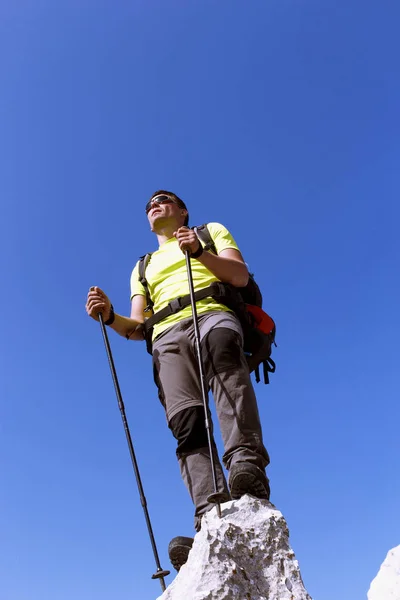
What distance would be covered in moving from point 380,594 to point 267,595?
190cm

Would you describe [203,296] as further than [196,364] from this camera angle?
Yes

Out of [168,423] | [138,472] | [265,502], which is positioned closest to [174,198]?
[168,423]

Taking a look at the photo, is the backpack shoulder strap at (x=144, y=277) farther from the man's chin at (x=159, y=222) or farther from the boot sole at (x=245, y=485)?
the boot sole at (x=245, y=485)

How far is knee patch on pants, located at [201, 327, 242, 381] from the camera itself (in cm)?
407

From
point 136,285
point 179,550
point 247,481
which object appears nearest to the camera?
point 247,481

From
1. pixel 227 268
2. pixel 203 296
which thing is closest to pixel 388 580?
pixel 203 296

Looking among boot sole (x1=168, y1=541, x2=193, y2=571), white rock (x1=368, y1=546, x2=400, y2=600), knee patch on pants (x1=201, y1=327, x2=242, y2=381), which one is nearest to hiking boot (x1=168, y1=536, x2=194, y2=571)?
boot sole (x1=168, y1=541, x2=193, y2=571)

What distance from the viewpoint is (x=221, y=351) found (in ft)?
13.4

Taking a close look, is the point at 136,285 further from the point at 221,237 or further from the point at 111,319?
the point at 221,237

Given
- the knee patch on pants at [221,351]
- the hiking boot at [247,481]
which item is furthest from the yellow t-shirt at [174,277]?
the hiking boot at [247,481]

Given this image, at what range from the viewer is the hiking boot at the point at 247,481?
3396mm

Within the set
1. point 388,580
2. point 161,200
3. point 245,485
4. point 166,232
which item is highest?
point 161,200

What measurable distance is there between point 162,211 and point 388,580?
13.3ft

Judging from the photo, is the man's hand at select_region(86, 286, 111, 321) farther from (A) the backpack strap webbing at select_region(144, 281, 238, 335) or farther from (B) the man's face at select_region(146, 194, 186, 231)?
(B) the man's face at select_region(146, 194, 186, 231)
